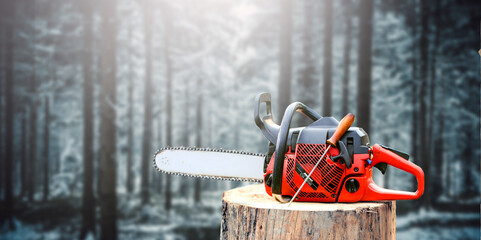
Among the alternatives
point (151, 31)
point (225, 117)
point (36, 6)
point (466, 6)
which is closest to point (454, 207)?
point (466, 6)

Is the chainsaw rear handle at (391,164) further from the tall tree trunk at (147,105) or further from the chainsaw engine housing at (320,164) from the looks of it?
the tall tree trunk at (147,105)

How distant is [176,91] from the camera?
3.22 meters

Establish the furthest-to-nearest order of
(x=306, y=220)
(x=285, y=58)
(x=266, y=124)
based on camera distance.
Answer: (x=285, y=58) < (x=266, y=124) < (x=306, y=220)

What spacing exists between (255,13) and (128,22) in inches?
42.9

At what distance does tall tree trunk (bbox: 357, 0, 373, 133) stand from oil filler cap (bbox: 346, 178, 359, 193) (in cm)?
211

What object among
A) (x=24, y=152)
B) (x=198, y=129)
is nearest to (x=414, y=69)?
(x=198, y=129)

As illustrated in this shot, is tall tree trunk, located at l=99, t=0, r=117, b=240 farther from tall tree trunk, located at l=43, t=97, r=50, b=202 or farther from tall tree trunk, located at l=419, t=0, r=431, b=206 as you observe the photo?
tall tree trunk, located at l=419, t=0, r=431, b=206

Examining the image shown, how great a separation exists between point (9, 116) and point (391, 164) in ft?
10.4

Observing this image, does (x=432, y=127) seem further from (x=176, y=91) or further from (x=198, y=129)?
(x=176, y=91)

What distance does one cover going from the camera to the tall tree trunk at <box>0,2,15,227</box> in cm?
321

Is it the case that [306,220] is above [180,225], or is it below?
above

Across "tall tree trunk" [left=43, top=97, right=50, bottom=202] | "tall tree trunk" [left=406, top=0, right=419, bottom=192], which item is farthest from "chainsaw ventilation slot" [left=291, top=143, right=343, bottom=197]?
"tall tree trunk" [left=43, top=97, right=50, bottom=202]

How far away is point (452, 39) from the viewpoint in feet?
10.7

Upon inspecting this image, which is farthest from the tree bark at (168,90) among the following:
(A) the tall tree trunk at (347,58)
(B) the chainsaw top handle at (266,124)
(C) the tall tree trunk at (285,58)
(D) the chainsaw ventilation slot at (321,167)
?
(D) the chainsaw ventilation slot at (321,167)
